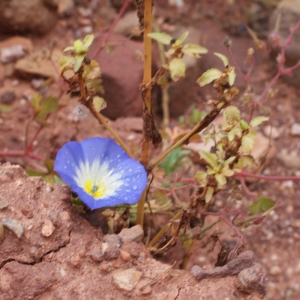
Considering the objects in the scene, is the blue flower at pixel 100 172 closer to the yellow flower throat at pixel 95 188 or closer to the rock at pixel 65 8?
the yellow flower throat at pixel 95 188

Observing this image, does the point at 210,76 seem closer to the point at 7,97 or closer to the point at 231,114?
the point at 231,114

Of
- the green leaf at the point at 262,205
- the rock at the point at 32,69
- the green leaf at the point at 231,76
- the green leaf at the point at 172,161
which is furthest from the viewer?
the rock at the point at 32,69

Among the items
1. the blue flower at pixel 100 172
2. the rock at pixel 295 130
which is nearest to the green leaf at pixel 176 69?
the blue flower at pixel 100 172

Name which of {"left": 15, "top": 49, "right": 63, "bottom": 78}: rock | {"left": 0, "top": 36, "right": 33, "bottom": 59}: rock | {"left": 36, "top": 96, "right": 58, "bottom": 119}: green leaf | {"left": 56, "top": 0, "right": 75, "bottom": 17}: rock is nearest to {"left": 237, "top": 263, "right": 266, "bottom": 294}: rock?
{"left": 36, "top": 96, "right": 58, "bottom": 119}: green leaf

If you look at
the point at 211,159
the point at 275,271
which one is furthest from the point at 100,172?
the point at 275,271

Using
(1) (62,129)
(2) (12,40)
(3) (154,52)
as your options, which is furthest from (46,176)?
(2) (12,40)

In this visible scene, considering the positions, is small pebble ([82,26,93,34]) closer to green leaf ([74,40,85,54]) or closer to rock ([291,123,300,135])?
rock ([291,123,300,135])

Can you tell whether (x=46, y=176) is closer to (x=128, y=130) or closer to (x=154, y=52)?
(x=128, y=130)
